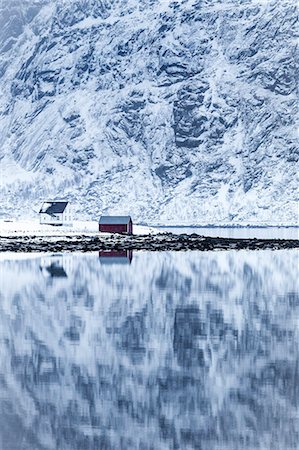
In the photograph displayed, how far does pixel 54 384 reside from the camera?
16172 mm

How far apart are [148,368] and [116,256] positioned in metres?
41.7

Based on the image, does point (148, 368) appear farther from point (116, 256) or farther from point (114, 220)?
point (114, 220)

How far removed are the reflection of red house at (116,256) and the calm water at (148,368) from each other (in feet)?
58.9

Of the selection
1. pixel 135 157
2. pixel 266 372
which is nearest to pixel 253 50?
pixel 135 157

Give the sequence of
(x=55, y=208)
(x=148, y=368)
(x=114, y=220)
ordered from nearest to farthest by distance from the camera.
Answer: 1. (x=148, y=368)
2. (x=114, y=220)
3. (x=55, y=208)

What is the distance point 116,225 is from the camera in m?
98.9

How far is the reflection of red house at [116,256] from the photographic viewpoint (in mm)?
53181

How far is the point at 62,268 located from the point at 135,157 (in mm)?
142090

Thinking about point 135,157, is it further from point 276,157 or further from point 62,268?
point 62,268

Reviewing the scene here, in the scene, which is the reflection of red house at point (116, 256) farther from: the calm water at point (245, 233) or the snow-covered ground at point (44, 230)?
the calm water at point (245, 233)

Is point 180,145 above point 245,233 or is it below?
above

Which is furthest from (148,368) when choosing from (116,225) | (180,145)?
(180,145)

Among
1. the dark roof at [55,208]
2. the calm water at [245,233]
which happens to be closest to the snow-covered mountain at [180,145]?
the calm water at [245,233]

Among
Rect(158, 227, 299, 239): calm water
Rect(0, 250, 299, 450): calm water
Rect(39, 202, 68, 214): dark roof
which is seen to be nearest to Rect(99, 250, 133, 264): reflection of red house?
Rect(0, 250, 299, 450): calm water
